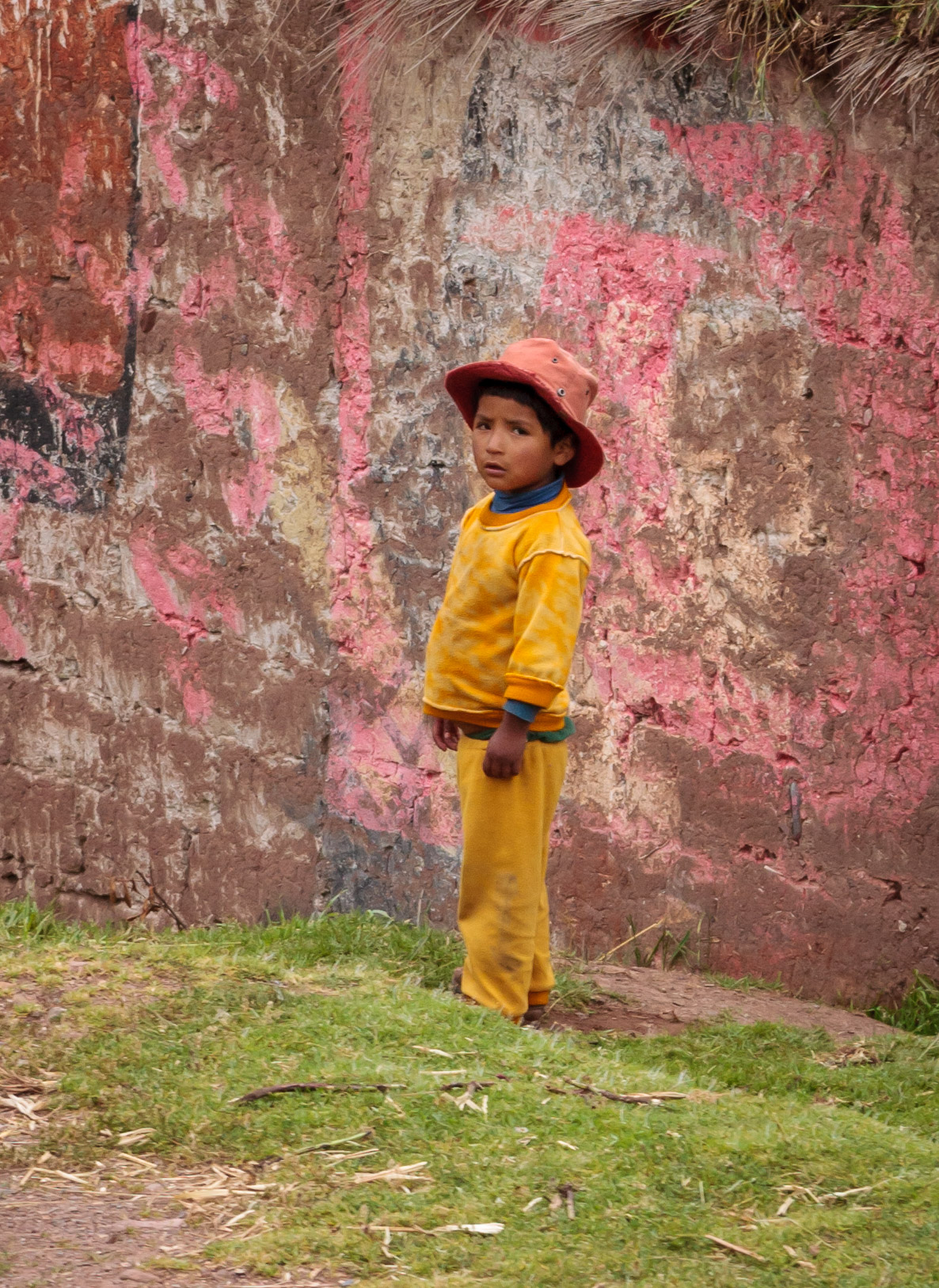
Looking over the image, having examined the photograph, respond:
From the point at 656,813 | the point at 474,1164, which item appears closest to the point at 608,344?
the point at 656,813

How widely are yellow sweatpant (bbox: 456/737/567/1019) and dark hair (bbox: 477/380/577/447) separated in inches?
29.4

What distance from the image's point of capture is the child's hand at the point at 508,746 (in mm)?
3482

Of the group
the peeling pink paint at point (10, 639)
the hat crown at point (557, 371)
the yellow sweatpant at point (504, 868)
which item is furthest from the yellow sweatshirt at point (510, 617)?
the peeling pink paint at point (10, 639)

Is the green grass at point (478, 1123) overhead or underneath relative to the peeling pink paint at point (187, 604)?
underneath

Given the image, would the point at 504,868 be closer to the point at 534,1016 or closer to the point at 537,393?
the point at 534,1016

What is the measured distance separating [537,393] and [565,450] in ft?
0.56

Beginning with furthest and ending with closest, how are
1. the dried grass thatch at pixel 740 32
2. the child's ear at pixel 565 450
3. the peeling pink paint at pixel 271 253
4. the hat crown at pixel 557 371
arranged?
1. the peeling pink paint at pixel 271 253
2. the dried grass thatch at pixel 740 32
3. the child's ear at pixel 565 450
4. the hat crown at pixel 557 371

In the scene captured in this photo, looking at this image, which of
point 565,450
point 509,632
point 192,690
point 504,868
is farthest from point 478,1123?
point 192,690

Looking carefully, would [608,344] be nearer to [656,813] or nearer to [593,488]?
[593,488]

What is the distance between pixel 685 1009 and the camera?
4.13 m

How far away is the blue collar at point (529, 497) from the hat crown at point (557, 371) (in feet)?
0.59

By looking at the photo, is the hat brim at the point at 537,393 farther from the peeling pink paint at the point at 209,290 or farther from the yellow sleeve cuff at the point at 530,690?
the peeling pink paint at the point at 209,290

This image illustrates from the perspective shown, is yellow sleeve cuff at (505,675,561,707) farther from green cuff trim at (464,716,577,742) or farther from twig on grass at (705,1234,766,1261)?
twig on grass at (705,1234,766,1261)

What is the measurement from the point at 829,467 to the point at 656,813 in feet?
3.73
